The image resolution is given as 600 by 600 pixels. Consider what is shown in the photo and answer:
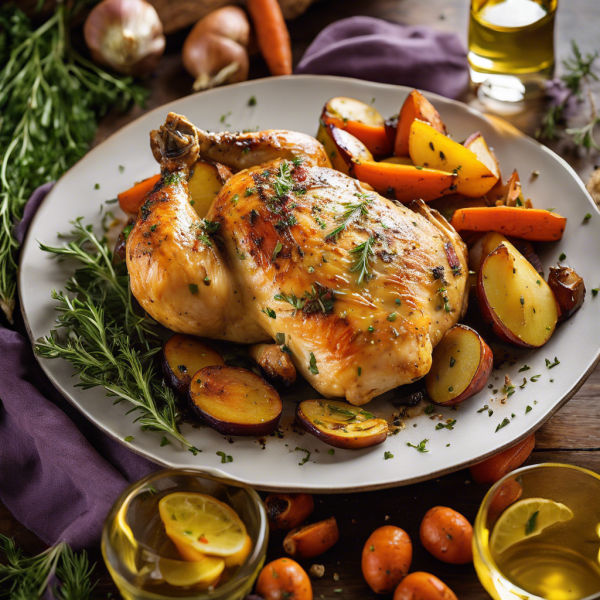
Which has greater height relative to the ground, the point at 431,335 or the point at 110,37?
the point at 110,37

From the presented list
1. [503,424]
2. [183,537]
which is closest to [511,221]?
[503,424]

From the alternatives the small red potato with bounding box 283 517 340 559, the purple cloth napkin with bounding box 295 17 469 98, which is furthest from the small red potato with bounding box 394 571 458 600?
the purple cloth napkin with bounding box 295 17 469 98

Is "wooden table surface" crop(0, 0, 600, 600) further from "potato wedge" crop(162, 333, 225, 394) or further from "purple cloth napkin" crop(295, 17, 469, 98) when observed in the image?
"purple cloth napkin" crop(295, 17, 469, 98)

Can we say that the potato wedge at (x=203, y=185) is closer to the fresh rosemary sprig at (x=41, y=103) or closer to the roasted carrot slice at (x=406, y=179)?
the roasted carrot slice at (x=406, y=179)

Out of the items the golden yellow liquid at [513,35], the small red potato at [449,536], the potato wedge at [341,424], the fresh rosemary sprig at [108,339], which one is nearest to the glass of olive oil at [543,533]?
the small red potato at [449,536]

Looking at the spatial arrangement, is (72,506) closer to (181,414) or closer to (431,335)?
(181,414)

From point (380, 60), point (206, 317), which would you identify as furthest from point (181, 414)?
point (380, 60)

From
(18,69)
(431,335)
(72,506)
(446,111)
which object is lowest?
(72,506)
